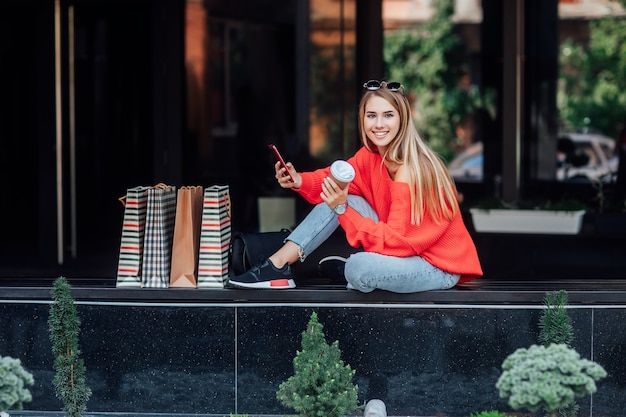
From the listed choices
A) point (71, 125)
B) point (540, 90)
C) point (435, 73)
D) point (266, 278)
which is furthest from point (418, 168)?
point (435, 73)

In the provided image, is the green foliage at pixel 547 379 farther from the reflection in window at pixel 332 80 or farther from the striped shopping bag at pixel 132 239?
the reflection in window at pixel 332 80

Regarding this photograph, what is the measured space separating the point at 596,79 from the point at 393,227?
8136mm

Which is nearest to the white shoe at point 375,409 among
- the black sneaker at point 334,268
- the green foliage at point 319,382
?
the green foliage at point 319,382

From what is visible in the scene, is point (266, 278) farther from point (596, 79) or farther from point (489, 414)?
point (596, 79)

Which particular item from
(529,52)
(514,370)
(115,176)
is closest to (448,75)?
(529,52)

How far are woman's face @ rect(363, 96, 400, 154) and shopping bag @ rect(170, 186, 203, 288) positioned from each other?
0.82m

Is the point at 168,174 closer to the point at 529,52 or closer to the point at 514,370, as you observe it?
the point at 529,52

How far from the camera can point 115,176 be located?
29.8ft

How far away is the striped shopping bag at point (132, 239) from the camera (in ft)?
15.8

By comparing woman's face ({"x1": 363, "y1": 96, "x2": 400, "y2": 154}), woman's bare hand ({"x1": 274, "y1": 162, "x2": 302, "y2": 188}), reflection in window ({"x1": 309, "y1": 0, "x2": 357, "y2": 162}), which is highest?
reflection in window ({"x1": 309, "y1": 0, "x2": 357, "y2": 162})

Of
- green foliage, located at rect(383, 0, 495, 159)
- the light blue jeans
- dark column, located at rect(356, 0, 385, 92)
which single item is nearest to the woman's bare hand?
the light blue jeans

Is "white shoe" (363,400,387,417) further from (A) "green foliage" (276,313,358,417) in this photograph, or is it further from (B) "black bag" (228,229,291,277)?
(B) "black bag" (228,229,291,277)

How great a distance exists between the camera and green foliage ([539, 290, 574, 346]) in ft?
14.3

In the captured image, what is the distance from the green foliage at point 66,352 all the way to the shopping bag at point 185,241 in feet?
1.77
